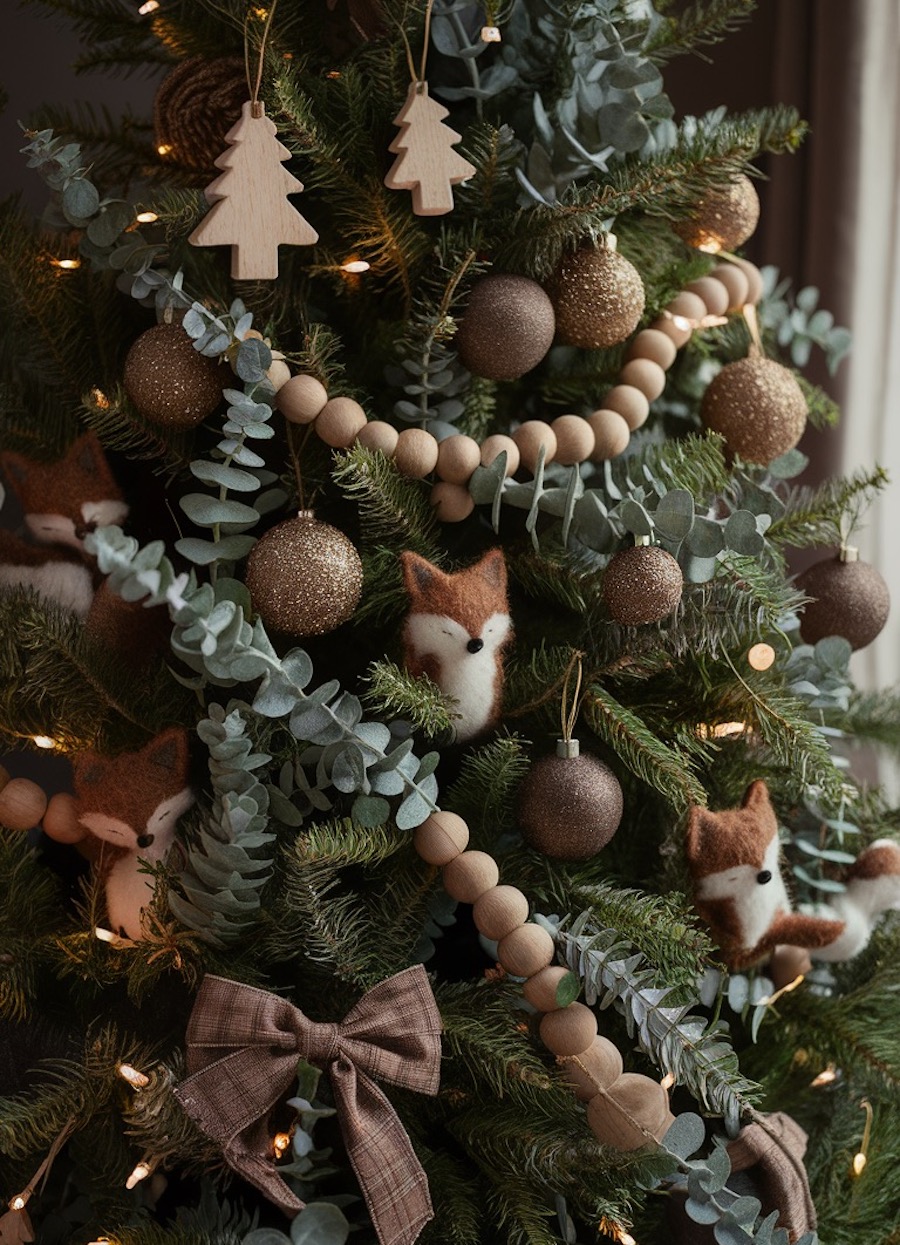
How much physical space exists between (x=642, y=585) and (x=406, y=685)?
15cm

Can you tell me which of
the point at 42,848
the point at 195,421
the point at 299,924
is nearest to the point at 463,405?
the point at 195,421

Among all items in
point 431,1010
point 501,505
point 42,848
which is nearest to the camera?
point 431,1010

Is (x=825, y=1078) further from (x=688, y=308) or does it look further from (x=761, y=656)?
(x=688, y=308)

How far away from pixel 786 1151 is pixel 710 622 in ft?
1.13

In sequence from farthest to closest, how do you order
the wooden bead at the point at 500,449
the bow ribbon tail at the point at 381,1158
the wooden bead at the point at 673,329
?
the wooden bead at the point at 673,329 < the wooden bead at the point at 500,449 < the bow ribbon tail at the point at 381,1158

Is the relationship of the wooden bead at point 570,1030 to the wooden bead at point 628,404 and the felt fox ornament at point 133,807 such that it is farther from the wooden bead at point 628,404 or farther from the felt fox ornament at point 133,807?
the wooden bead at point 628,404

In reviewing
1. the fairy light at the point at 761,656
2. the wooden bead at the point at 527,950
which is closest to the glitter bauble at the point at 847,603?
the fairy light at the point at 761,656

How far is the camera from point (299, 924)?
0.72 m

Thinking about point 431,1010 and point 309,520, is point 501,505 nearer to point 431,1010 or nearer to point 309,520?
point 309,520

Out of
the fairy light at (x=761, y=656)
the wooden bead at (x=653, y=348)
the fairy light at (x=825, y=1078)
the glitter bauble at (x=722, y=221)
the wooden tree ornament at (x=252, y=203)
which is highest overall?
the wooden tree ornament at (x=252, y=203)

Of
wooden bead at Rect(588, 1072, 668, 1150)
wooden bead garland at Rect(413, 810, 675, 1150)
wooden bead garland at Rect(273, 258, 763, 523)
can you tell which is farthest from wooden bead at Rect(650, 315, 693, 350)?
wooden bead at Rect(588, 1072, 668, 1150)

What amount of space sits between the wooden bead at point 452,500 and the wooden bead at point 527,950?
0.85 ft

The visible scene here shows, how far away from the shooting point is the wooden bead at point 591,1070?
0.71 meters

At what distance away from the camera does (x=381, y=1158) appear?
669mm
